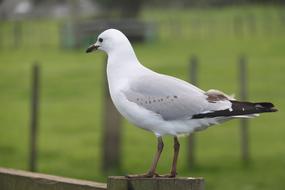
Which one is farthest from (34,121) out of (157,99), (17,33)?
(17,33)

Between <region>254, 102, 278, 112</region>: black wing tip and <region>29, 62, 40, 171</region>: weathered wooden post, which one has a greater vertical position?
<region>29, 62, 40, 171</region>: weathered wooden post

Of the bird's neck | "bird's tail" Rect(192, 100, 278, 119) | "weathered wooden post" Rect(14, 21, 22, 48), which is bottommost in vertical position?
"bird's tail" Rect(192, 100, 278, 119)

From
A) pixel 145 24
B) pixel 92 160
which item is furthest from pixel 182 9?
pixel 92 160

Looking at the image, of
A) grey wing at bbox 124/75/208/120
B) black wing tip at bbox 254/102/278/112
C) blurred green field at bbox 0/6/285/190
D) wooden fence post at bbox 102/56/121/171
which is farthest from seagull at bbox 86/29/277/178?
wooden fence post at bbox 102/56/121/171

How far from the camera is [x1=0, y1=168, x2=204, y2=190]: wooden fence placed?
5031 millimetres

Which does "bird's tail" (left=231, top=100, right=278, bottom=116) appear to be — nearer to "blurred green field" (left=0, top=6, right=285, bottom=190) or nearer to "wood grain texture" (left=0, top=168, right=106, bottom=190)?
"wood grain texture" (left=0, top=168, right=106, bottom=190)

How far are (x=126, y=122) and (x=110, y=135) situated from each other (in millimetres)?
6213

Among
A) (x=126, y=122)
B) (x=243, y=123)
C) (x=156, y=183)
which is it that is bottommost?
(x=156, y=183)

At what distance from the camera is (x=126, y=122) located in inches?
867

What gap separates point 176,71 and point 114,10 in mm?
41251

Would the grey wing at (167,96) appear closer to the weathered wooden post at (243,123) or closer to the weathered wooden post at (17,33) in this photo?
the weathered wooden post at (243,123)

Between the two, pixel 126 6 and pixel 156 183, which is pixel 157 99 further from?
pixel 126 6

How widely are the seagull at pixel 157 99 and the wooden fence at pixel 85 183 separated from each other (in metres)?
0.76

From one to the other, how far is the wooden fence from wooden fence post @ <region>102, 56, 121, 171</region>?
9.64 m
